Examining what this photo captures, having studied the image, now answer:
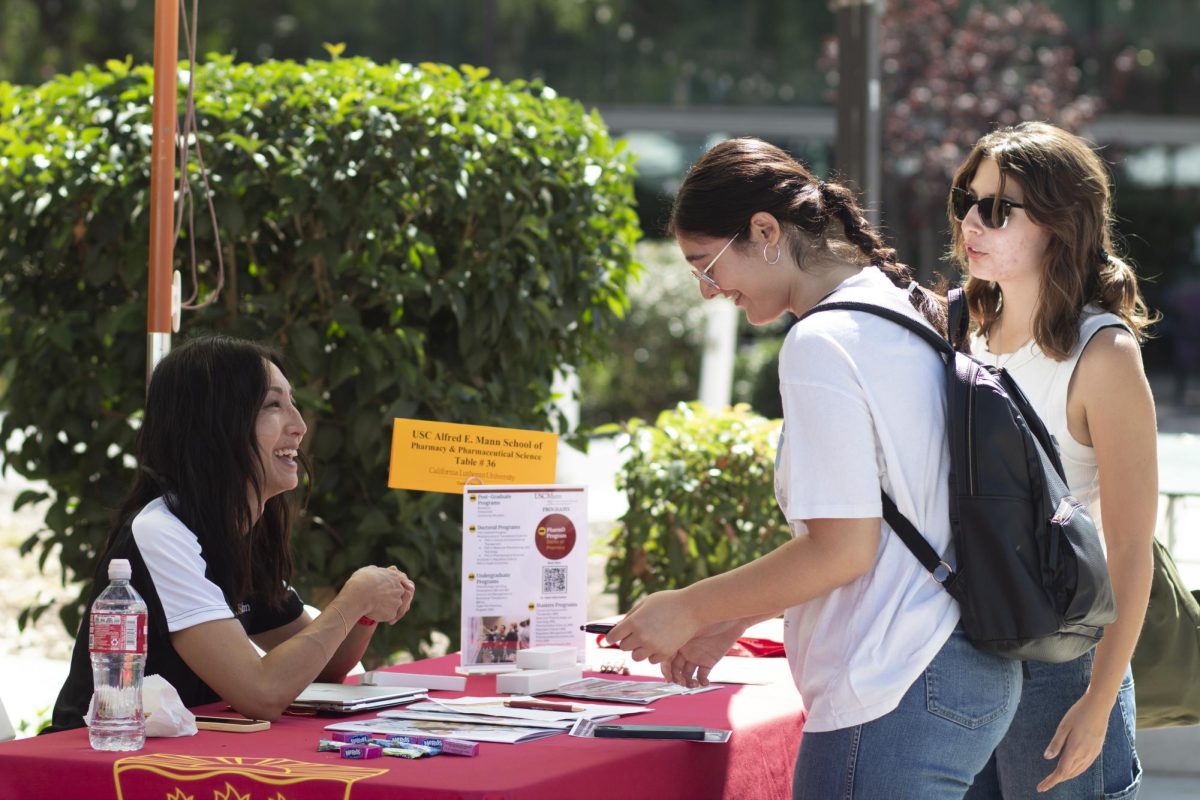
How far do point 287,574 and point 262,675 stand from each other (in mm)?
530

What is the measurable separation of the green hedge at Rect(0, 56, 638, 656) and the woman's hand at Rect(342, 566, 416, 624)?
5.13 feet

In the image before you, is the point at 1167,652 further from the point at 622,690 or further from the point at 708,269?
the point at 708,269

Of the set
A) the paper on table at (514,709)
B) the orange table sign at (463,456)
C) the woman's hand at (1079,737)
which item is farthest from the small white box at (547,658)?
the woman's hand at (1079,737)

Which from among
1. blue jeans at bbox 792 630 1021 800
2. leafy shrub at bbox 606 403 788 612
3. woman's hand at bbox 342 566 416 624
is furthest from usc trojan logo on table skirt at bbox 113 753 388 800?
leafy shrub at bbox 606 403 788 612

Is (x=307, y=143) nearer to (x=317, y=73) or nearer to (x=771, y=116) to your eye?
(x=317, y=73)

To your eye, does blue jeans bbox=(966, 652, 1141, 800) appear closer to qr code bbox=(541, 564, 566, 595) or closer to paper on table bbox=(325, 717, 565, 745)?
paper on table bbox=(325, 717, 565, 745)

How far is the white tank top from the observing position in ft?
8.45

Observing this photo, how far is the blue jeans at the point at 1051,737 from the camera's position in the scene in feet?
8.09

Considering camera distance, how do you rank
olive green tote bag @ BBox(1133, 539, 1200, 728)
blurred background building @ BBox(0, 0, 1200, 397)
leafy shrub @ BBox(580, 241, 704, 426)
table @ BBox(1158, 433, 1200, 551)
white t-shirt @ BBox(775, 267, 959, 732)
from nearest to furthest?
white t-shirt @ BBox(775, 267, 959, 732) → olive green tote bag @ BBox(1133, 539, 1200, 728) → table @ BBox(1158, 433, 1200, 551) → leafy shrub @ BBox(580, 241, 704, 426) → blurred background building @ BBox(0, 0, 1200, 397)

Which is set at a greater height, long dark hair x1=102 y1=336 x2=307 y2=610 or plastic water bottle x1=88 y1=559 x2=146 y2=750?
long dark hair x1=102 y1=336 x2=307 y2=610

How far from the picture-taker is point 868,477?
78.6 inches

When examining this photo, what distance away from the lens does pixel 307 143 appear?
14.4 feet

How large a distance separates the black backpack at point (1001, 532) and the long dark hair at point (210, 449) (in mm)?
1210

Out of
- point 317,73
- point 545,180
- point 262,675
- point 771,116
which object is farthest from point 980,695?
point 771,116
